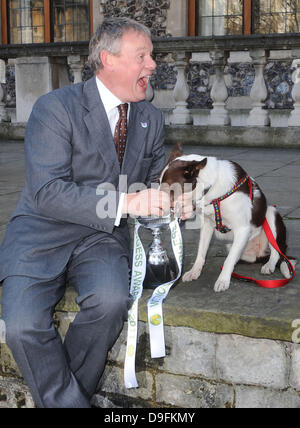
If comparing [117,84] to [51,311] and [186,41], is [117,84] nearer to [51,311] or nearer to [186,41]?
[51,311]

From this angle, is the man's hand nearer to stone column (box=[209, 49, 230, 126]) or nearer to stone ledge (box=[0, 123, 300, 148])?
stone ledge (box=[0, 123, 300, 148])

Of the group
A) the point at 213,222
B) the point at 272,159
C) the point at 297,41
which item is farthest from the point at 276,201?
the point at 297,41

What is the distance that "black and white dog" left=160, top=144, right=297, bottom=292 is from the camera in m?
2.73

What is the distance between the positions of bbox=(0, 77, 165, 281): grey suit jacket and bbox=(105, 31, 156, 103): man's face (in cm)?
14

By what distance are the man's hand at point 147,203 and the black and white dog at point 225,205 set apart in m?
0.14

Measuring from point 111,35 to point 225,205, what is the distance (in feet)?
3.33

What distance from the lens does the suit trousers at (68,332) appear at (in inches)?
94.0

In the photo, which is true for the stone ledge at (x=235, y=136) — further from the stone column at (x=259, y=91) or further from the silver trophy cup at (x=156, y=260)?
the silver trophy cup at (x=156, y=260)

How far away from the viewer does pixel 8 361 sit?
9.32ft

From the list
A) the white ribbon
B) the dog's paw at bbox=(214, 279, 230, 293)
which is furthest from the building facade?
the white ribbon

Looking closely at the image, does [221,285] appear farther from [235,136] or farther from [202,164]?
[235,136]
